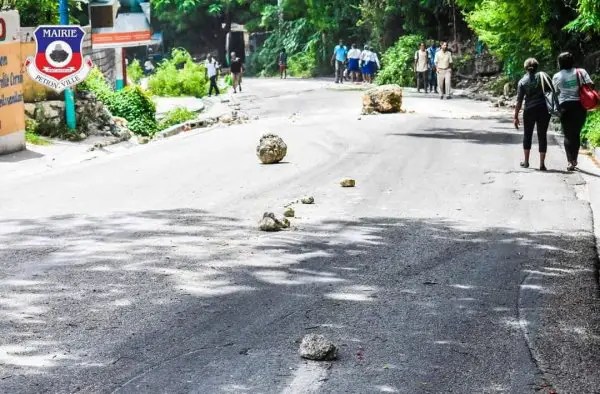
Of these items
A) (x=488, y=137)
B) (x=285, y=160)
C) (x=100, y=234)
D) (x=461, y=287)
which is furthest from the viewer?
(x=488, y=137)

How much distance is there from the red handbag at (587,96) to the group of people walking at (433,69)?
18080mm

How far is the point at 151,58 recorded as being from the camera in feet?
219

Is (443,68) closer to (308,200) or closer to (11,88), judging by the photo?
(11,88)

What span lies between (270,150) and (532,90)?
432cm

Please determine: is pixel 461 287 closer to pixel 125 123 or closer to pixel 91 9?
pixel 125 123

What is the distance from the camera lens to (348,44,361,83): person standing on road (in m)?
47.4

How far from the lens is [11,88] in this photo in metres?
20.7

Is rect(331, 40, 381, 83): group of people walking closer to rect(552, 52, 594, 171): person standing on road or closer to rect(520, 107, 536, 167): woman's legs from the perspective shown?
rect(520, 107, 536, 167): woman's legs

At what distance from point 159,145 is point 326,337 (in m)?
15.9

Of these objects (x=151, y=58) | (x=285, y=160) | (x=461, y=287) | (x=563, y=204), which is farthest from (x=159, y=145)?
(x=151, y=58)

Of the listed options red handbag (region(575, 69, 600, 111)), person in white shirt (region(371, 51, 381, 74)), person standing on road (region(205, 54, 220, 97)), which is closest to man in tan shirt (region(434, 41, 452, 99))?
person standing on road (region(205, 54, 220, 97))

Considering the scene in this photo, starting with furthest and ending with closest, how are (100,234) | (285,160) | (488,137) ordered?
(488,137) → (285,160) → (100,234)

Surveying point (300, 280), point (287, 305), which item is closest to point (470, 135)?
point (300, 280)

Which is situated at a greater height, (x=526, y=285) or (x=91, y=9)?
(x=91, y=9)
